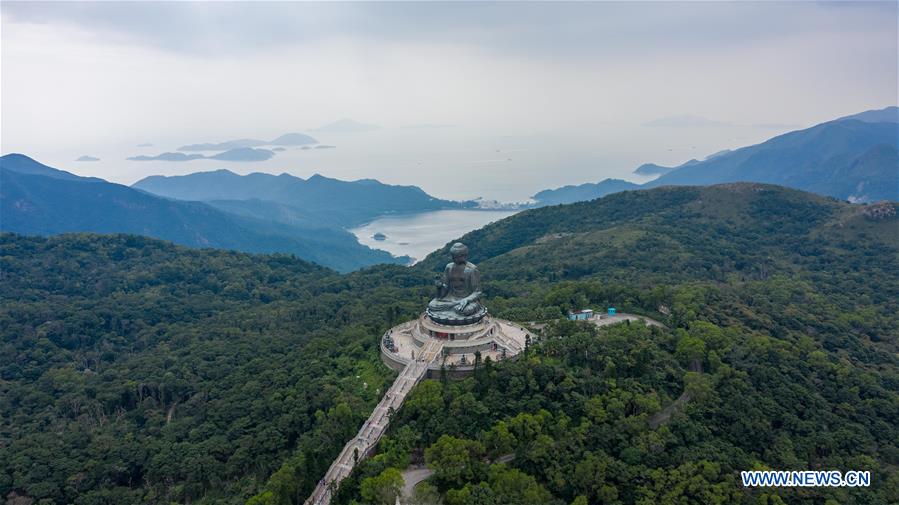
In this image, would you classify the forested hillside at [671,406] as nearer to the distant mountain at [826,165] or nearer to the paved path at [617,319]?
the paved path at [617,319]

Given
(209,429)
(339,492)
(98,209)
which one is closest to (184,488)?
(209,429)

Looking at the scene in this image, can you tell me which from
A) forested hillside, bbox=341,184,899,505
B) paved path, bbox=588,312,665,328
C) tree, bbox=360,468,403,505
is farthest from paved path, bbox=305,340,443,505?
paved path, bbox=588,312,665,328

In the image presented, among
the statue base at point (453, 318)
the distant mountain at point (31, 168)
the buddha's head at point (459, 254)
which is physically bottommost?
the statue base at point (453, 318)

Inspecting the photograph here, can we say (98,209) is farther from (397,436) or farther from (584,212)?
(397,436)

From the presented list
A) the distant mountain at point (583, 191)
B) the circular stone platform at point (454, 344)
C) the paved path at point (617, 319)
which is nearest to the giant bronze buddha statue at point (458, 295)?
the circular stone platform at point (454, 344)

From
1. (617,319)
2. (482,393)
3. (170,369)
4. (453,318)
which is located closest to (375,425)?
(482,393)

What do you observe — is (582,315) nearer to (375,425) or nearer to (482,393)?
(482,393)
